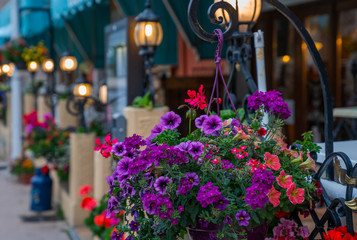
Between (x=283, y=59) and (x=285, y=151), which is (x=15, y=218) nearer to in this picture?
(x=283, y=59)

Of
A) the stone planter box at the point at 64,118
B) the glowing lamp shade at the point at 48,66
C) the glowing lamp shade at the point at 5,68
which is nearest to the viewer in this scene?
the stone planter box at the point at 64,118

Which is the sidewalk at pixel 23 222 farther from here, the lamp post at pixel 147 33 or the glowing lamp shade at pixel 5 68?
the glowing lamp shade at pixel 5 68

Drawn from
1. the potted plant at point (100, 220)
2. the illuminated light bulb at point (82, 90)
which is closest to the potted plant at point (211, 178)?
the potted plant at point (100, 220)

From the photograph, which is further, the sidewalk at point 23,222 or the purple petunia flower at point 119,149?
the sidewalk at point 23,222

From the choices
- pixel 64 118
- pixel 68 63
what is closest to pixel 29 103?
pixel 64 118

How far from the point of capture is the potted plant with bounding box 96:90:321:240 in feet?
5.33

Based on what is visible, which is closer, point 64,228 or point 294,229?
point 294,229

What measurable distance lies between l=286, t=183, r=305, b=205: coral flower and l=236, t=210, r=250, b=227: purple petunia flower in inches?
5.9

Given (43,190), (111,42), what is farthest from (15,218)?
(111,42)

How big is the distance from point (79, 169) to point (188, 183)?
4634mm

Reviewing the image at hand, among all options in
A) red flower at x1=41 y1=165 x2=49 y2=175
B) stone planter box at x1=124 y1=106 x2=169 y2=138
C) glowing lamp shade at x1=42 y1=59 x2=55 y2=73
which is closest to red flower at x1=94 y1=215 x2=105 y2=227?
stone planter box at x1=124 y1=106 x2=169 y2=138

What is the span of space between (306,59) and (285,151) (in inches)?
193

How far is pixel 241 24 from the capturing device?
2.53 metres

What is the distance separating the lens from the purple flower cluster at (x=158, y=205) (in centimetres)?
162
